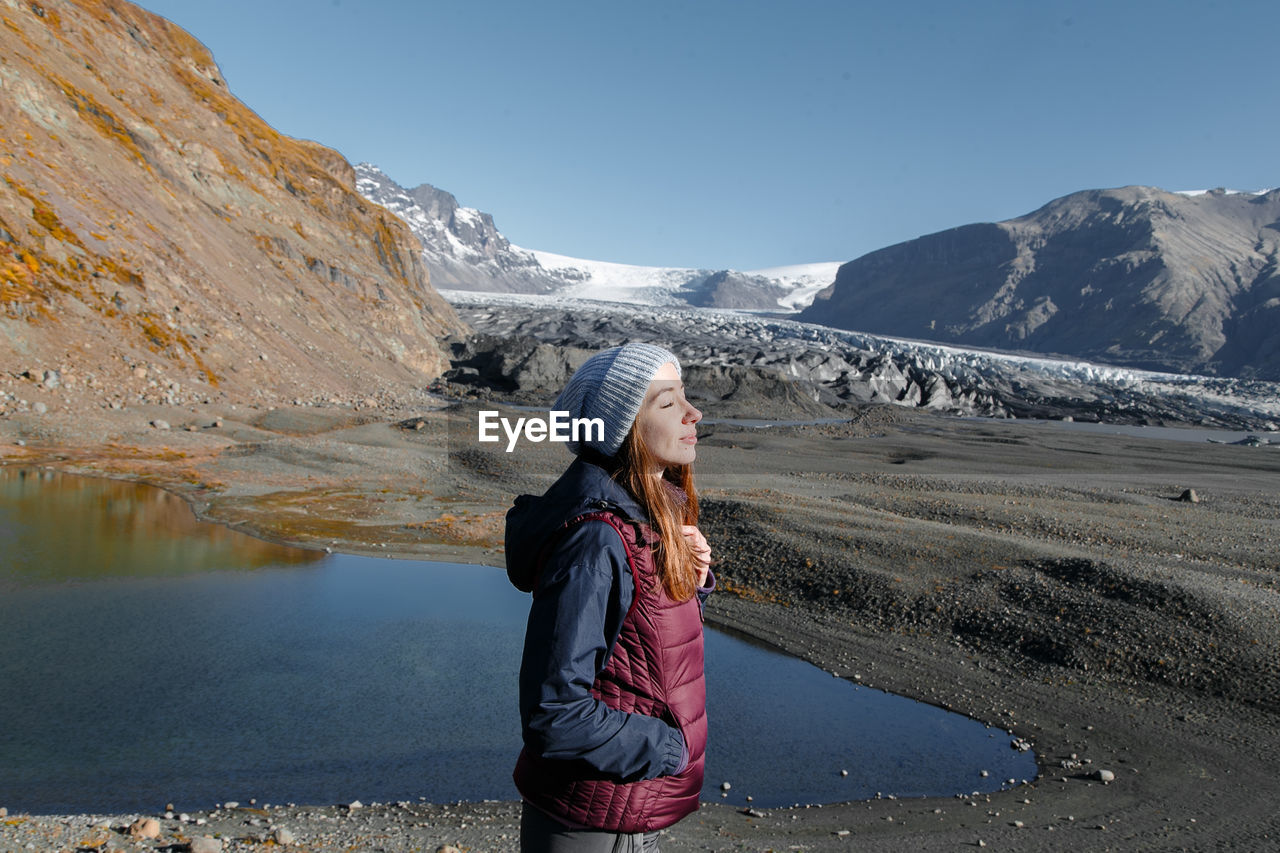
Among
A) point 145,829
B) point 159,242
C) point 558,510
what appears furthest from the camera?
point 159,242

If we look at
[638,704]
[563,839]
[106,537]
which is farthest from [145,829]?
[106,537]

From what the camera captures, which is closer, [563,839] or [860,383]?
[563,839]

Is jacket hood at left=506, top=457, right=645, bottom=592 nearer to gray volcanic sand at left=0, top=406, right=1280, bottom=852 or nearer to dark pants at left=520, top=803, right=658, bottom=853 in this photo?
dark pants at left=520, top=803, right=658, bottom=853

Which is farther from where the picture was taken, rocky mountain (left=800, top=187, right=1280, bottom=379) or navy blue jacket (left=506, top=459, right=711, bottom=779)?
rocky mountain (left=800, top=187, right=1280, bottom=379)

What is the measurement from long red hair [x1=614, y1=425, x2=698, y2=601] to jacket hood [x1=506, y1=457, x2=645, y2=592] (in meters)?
0.04

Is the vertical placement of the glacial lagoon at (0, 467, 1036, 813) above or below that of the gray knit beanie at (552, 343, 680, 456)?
below

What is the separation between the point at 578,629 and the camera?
1.86m

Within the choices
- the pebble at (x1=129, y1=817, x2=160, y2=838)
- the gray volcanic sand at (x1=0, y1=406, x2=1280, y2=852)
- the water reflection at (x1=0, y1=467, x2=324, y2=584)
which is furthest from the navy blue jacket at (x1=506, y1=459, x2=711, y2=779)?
the water reflection at (x1=0, y1=467, x2=324, y2=584)

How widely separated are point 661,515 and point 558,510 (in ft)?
0.89

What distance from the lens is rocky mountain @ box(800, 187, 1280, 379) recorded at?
344ft

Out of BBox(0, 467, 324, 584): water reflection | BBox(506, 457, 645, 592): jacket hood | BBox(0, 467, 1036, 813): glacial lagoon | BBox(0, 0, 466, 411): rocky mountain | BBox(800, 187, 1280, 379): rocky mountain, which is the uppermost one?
BBox(800, 187, 1280, 379): rocky mountain

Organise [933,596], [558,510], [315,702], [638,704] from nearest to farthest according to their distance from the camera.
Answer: [558,510] < [638,704] < [315,702] < [933,596]

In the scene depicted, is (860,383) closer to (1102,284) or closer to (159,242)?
(159,242)

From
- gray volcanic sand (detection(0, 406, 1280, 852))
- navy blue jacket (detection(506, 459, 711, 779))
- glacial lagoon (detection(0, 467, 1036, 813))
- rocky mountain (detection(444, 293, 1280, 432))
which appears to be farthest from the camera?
rocky mountain (detection(444, 293, 1280, 432))
